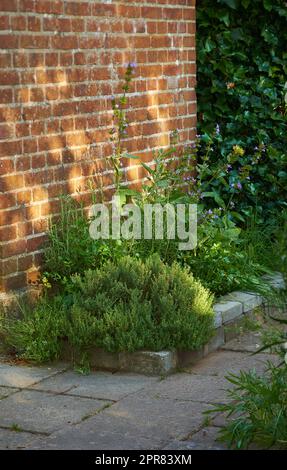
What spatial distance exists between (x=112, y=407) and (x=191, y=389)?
51 centimetres

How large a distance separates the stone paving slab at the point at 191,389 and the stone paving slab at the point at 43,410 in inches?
14.2

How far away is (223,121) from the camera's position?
7.48 metres

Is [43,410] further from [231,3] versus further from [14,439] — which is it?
[231,3]

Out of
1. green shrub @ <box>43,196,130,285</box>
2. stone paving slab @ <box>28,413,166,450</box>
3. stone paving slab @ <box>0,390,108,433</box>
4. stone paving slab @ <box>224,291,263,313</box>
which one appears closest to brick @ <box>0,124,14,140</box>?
green shrub @ <box>43,196,130,285</box>

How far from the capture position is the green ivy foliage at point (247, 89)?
24.0 ft

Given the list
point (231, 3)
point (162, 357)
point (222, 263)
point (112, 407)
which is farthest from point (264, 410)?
point (231, 3)

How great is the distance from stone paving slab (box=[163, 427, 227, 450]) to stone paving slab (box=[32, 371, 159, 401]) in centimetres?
66

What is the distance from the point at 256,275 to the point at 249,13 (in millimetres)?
2307

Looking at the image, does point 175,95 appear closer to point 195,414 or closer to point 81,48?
point 81,48

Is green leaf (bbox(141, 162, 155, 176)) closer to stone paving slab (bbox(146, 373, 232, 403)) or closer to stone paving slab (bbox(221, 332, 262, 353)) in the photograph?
stone paving slab (bbox(221, 332, 262, 353))

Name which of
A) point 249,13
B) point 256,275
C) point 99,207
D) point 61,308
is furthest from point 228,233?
point 249,13

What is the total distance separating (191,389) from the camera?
4.78 m

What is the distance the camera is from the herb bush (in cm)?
507

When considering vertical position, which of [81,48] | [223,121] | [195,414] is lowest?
[195,414]
